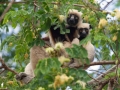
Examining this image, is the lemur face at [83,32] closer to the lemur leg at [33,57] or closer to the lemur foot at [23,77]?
the lemur leg at [33,57]

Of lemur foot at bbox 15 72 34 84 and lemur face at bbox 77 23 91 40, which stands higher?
lemur face at bbox 77 23 91 40

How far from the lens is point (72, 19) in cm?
802

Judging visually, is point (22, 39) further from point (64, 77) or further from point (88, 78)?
point (64, 77)

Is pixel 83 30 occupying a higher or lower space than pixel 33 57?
higher

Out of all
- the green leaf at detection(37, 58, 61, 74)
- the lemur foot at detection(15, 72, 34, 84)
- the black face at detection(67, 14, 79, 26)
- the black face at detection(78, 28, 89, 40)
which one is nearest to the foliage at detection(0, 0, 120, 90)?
the green leaf at detection(37, 58, 61, 74)

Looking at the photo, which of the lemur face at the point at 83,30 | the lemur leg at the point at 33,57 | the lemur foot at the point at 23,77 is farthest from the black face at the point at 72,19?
the lemur foot at the point at 23,77

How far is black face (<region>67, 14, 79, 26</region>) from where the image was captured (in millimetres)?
7943

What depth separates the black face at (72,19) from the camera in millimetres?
7943

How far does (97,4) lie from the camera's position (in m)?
6.51

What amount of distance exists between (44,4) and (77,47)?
3.58 feet

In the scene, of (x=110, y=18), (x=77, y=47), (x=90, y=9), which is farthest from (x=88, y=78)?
(x=90, y=9)

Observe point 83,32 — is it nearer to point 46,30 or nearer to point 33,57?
point 33,57

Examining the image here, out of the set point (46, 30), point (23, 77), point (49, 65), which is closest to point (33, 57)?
point (23, 77)

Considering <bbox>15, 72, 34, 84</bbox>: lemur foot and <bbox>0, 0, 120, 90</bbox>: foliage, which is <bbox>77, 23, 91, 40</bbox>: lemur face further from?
<bbox>15, 72, 34, 84</bbox>: lemur foot
